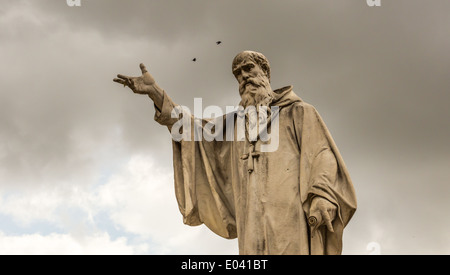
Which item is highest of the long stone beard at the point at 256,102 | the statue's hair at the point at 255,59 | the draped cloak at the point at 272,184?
the statue's hair at the point at 255,59

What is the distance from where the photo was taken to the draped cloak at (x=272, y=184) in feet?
43.6

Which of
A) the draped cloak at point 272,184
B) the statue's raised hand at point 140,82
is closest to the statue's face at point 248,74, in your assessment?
the draped cloak at point 272,184

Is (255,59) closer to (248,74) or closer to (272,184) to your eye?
(248,74)

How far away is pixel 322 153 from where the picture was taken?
13.7 m

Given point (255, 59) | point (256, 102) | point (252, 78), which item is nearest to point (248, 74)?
point (252, 78)

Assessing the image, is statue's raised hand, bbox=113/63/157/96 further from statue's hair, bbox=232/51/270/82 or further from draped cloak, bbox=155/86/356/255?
statue's hair, bbox=232/51/270/82

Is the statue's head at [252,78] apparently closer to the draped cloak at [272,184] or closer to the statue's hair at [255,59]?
the statue's hair at [255,59]

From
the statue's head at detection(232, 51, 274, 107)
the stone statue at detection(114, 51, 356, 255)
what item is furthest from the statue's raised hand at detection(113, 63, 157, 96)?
the statue's head at detection(232, 51, 274, 107)

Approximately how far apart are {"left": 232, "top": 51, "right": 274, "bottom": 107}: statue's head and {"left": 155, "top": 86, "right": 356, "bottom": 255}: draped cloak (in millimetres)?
257

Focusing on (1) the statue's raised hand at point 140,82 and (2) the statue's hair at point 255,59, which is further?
(2) the statue's hair at point 255,59

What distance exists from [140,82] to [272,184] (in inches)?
111
